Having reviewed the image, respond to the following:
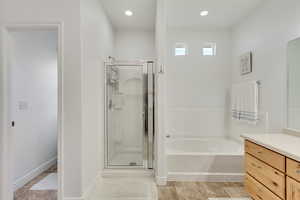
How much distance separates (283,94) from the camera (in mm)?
2646

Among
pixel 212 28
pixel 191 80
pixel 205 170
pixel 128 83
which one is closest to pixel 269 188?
pixel 205 170

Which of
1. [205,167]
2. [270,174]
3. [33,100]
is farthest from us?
[33,100]

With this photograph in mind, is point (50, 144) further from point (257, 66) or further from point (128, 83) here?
point (257, 66)

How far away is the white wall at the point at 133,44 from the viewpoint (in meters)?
4.38

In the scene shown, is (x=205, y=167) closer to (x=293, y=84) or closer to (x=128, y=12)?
(x=293, y=84)

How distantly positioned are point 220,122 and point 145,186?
2257mm

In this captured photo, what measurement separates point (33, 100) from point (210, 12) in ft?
10.7

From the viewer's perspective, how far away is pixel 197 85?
4.30 meters

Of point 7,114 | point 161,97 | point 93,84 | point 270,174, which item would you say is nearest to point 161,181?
→ point 161,97

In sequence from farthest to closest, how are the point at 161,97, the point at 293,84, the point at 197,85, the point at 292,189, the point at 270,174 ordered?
the point at 197,85 → the point at 161,97 → the point at 293,84 → the point at 270,174 → the point at 292,189

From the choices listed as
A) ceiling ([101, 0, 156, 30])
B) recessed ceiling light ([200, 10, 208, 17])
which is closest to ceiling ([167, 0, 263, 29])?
recessed ceiling light ([200, 10, 208, 17])

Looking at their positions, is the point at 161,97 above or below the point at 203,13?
below

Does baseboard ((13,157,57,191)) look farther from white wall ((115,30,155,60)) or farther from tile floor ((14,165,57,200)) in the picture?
white wall ((115,30,155,60))

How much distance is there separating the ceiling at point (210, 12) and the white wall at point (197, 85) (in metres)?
0.27
